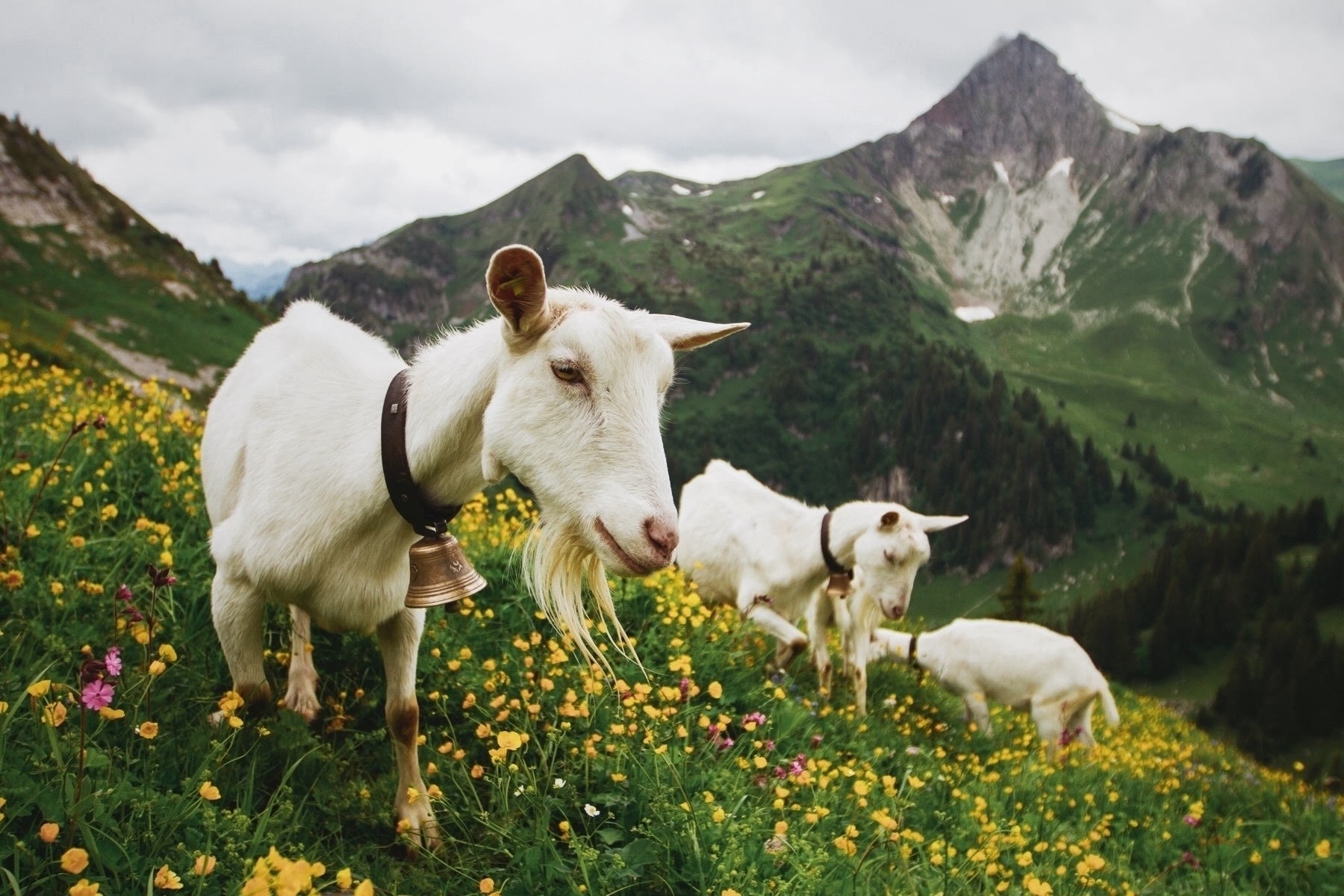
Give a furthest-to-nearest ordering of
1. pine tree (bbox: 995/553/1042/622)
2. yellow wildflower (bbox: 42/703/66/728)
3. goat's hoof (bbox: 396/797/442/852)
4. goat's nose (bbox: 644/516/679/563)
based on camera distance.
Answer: pine tree (bbox: 995/553/1042/622) → goat's hoof (bbox: 396/797/442/852) → goat's nose (bbox: 644/516/679/563) → yellow wildflower (bbox: 42/703/66/728)

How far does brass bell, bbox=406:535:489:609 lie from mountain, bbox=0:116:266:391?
2668 inches

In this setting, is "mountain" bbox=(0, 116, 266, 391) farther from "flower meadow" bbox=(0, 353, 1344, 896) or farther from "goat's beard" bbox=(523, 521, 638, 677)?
"goat's beard" bbox=(523, 521, 638, 677)

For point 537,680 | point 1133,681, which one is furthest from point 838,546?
point 1133,681

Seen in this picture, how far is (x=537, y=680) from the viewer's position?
542 cm

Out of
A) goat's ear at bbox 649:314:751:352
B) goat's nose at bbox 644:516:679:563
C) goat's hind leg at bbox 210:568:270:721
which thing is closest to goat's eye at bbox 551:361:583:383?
goat's ear at bbox 649:314:751:352

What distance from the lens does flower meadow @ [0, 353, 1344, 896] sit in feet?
10.2

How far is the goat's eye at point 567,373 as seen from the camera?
3129 mm

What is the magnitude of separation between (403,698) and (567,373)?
2.21 meters

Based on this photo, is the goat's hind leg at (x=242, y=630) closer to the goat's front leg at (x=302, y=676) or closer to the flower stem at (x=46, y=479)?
the goat's front leg at (x=302, y=676)

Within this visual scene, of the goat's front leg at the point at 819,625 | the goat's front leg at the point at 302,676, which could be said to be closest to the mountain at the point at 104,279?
the goat's front leg at the point at 819,625

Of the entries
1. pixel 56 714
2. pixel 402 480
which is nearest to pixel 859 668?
pixel 402 480

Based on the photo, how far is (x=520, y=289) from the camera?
9.97ft

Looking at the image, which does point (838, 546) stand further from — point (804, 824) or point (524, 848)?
point (524, 848)

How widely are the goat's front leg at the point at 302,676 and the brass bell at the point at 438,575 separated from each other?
1.77m
